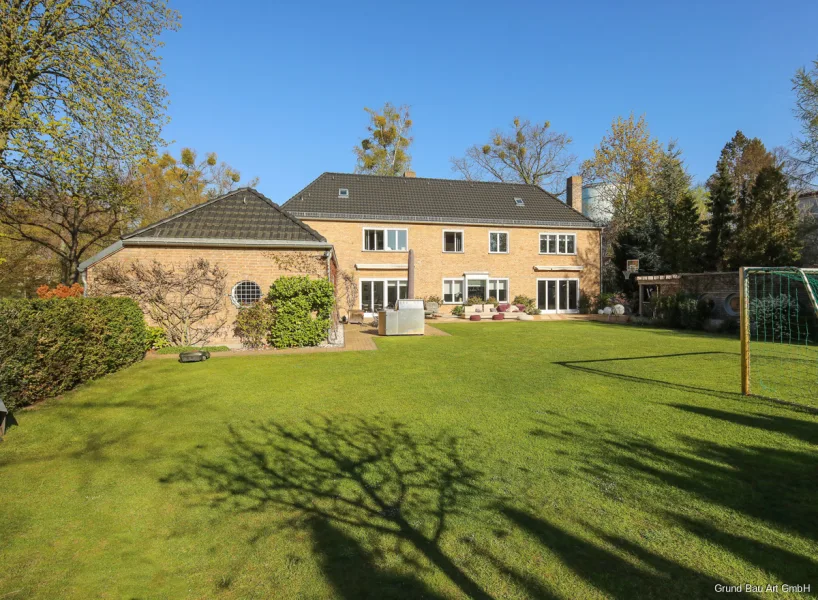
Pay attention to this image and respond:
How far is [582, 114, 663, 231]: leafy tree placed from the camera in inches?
1288

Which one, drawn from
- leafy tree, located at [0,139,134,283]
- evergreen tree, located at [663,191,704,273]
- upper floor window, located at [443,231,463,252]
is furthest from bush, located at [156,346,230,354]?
evergreen tree, located at [663,191,704,273]

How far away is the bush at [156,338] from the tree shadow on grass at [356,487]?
9727 mm

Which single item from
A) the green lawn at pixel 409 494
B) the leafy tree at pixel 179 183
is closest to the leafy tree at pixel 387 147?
the leafy tree at pixel 179 183

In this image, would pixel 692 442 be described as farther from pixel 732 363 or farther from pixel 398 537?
pixel 732 363

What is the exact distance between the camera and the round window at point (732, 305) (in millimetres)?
18536

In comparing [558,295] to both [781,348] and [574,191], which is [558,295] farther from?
[781,348]

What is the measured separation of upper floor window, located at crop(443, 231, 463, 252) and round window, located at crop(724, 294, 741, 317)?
14.2 metres

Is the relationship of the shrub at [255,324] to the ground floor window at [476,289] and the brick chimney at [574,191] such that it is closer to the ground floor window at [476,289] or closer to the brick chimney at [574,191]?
the ground floor window at [476,289]

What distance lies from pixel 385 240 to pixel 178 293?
1397cm

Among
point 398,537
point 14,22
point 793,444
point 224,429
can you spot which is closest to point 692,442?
point 793,444

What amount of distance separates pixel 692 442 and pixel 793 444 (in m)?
1.20

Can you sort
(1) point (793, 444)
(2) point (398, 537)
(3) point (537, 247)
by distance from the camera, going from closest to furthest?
(2) point (398, 537) < (1) point (793, 444) < (3) point (537, 247)

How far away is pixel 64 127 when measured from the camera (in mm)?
12531

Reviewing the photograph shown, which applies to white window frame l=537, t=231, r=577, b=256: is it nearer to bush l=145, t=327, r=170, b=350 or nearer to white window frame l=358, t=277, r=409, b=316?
white window frame l=358, t=277, r=409, b=316
